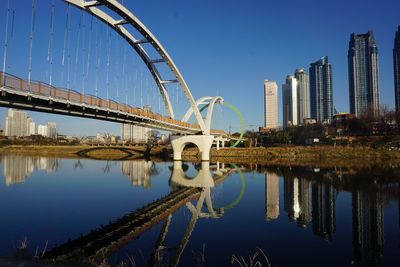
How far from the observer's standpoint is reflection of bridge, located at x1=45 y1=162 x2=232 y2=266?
33.1 ft

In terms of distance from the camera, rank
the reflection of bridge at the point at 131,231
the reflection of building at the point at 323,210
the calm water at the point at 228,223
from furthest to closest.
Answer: the reflection of building at the point at 323,210
the calm water at the point at 228,223
the reflection of bridge at the point at 131,231

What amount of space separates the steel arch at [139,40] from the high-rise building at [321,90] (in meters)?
149

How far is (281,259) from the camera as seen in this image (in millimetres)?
10070

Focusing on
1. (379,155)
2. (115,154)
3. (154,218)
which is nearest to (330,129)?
(379,155)

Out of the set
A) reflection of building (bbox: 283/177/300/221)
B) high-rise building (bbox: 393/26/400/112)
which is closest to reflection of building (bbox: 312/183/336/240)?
reflection of building (bbox: 283/177/300/221)

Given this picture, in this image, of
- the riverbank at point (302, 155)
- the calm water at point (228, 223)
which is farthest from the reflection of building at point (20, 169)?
the riverbank at point (302, 155)

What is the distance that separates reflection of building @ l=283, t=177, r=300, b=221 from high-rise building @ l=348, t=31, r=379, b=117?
137 metres

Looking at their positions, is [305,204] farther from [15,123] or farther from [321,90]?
[321,90]

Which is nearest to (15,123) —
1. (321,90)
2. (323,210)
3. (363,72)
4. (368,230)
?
(321,90)

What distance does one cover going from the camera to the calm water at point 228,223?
34.2 feet

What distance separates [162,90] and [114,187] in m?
23.3

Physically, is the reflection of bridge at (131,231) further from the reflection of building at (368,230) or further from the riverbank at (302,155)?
the riverbank at (302,155)

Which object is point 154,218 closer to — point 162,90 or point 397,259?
point 397,259

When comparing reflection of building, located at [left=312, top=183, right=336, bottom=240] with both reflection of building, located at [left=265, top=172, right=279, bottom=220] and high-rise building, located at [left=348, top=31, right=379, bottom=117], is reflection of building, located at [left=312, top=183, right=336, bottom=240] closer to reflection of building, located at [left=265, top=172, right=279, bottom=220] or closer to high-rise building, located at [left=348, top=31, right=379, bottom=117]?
reflection of building, located at [left=265, top=172, right=279, bottom=220]
